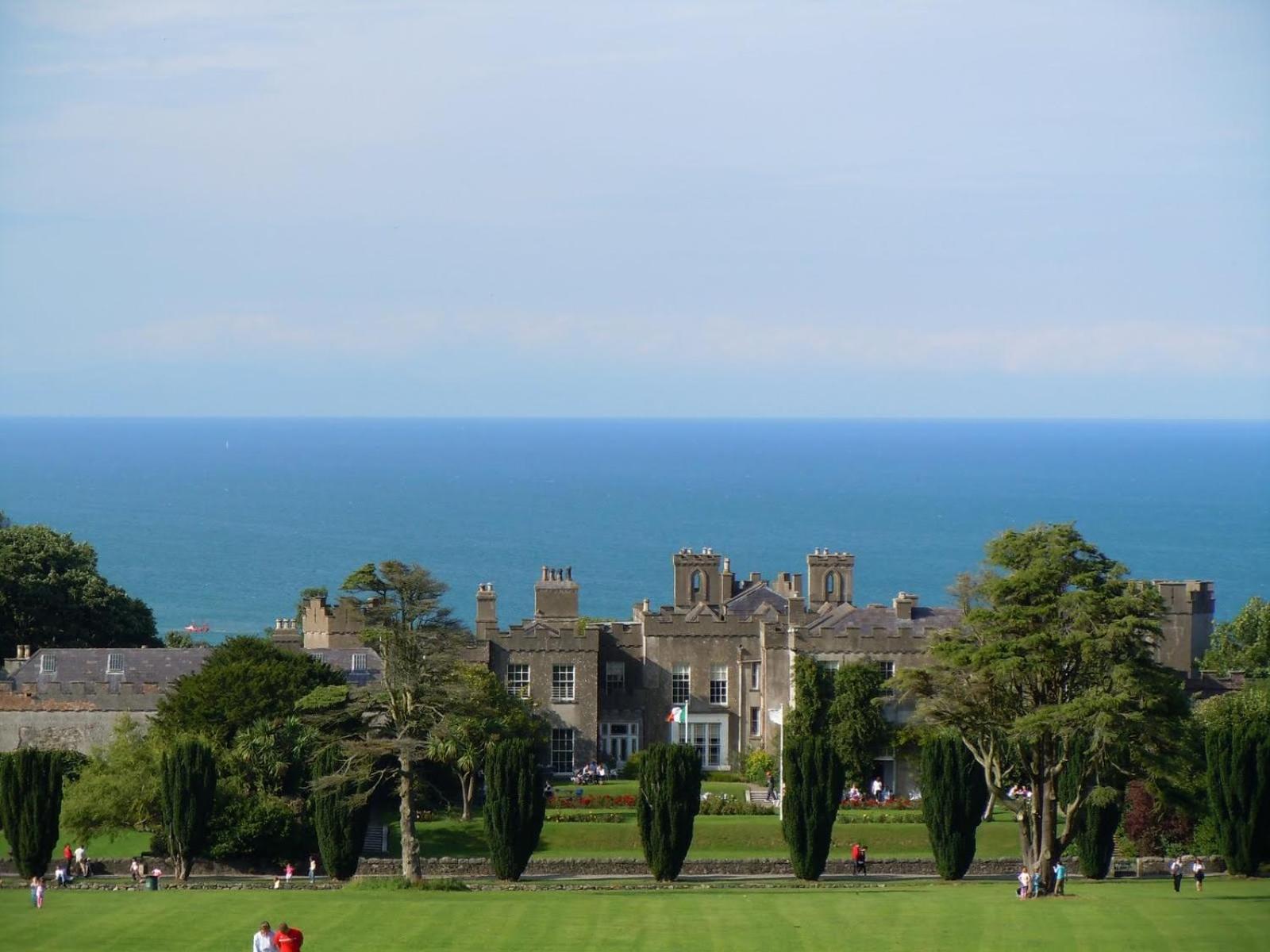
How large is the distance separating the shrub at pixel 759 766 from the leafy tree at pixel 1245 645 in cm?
1800

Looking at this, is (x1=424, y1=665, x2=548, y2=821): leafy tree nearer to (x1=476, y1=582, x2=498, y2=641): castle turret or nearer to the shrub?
(x1=476, y1=582, x2=498, y2=641): castle turret

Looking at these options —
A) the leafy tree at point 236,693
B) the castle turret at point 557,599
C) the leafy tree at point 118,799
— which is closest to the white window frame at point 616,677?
the castle turret at point 557,599

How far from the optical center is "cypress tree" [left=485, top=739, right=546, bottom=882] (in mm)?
49812

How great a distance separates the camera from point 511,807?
49812 millimetres

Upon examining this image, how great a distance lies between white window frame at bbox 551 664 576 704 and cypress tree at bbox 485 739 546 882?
15.6 m

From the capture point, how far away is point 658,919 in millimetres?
41156

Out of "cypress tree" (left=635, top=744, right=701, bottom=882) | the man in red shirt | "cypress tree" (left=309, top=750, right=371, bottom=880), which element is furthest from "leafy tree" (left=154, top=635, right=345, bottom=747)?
the man in red shirt

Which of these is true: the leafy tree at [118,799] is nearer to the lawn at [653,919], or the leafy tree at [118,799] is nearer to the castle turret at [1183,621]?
the lawn at [653,919]

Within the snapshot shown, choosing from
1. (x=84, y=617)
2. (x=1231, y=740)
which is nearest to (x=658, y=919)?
(x=1231, y=740)

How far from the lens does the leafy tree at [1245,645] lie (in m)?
73.8

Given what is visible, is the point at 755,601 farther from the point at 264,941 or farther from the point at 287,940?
the point at 287,940

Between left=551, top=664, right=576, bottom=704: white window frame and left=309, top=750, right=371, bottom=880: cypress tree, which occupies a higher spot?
left=551, top=664, right=576, bottom=704: white window frame

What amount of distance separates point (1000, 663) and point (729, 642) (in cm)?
2207

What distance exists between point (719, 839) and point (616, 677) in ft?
40.5
